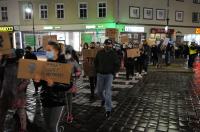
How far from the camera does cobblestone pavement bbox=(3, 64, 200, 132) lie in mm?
7105

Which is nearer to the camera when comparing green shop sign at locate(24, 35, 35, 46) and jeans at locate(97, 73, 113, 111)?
jeans at locate(97, 73, 113, 111)

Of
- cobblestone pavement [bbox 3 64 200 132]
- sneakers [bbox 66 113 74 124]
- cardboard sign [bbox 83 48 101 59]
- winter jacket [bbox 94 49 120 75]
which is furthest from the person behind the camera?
cardboard sign [bbox 83 48 101 59]

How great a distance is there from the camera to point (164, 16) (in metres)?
40.0

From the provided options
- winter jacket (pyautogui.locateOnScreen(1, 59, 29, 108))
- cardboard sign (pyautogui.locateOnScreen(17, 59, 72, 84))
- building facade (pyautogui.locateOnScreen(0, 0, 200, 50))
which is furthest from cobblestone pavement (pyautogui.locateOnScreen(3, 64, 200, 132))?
building facade (pyautogui.locateOnScreen(0, 0, 200, 50))

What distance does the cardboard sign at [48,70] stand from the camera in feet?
15.9

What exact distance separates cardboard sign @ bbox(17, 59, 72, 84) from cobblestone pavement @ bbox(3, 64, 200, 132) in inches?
90.6

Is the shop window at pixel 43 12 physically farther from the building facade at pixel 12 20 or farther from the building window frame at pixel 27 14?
the building facade at pixel 12 20

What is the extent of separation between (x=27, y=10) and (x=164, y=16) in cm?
1759

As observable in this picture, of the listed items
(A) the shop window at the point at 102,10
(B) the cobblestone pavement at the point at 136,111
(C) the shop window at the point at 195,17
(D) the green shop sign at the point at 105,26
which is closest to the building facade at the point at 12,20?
(D) the green shop sign at the point at 105,26

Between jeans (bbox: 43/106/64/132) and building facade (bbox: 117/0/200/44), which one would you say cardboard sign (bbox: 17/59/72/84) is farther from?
building facade (bbox: 117/0/200/44)

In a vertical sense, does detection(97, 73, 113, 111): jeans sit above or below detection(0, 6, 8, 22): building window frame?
below

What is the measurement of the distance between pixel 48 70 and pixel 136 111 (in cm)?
439

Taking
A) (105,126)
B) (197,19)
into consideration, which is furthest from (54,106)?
(197,19)

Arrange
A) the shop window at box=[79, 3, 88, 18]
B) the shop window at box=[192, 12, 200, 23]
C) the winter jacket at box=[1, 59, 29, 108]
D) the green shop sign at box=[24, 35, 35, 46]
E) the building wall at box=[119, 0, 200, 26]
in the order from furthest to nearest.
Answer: the shop window at box=[192, 12, 200, 23] < the green shop sign at box=[24, 35, 35, 46] < the shop window at box=[79, 3, 88, 18] < the building wall at box=[119, 0, 200, 26] < the winter jacket at box=[1, 59, 29, 108]
